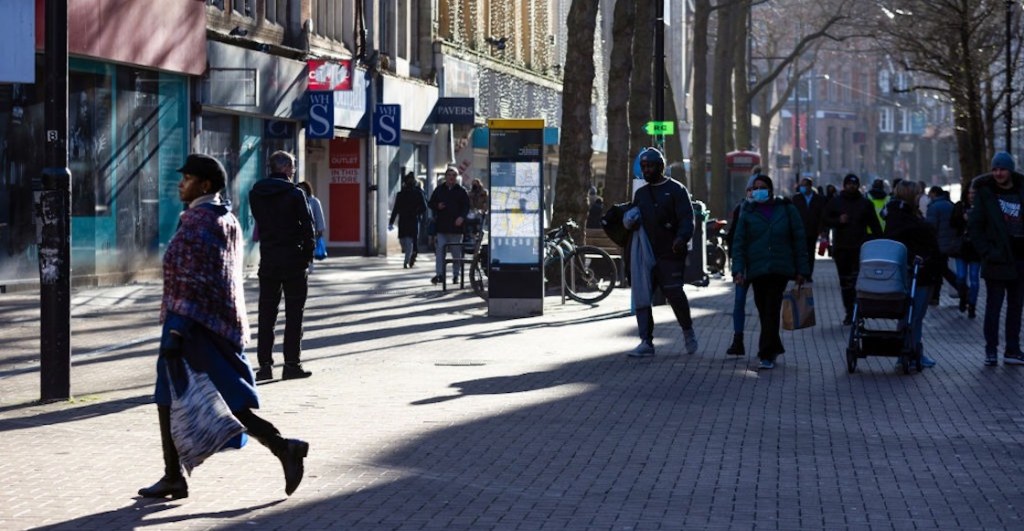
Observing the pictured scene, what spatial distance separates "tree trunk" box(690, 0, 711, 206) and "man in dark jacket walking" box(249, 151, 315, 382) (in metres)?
31.9

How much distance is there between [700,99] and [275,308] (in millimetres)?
35493

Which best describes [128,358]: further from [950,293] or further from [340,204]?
→ [340,204]

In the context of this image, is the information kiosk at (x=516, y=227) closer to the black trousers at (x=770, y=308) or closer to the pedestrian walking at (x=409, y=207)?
the black trousers at (x=770, y=308)

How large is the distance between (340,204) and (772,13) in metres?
42.7

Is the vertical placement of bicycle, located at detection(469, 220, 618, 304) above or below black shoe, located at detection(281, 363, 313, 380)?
above

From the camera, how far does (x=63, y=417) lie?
1158cm

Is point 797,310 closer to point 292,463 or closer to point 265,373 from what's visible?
point 265,373

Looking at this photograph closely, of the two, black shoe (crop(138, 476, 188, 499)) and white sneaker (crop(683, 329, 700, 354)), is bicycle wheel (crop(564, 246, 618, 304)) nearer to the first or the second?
white sneaker (crop(683, 329, 700, 354))

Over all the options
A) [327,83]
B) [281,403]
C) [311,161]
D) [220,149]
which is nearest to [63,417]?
[281,403]

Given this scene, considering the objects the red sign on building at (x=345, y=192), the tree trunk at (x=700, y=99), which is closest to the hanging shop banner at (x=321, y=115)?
the red sign on building at (x=345, y=192)

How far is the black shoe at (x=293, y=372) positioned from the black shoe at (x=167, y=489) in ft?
18.8

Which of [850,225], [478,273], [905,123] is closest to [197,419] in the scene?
[850,225]

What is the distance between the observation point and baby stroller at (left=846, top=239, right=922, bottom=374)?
49.8 feet

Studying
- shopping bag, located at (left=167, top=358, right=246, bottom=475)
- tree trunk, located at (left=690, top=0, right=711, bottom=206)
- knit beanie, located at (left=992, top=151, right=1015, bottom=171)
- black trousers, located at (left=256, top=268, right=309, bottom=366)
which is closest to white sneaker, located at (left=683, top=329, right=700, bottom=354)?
knit beanie, located at (left=992, top=151, right=1015, bottom=171)
